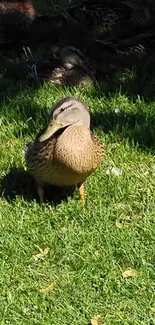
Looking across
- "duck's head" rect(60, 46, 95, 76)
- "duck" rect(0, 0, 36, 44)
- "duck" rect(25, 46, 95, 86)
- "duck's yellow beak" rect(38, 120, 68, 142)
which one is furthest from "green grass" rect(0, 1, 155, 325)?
"duck" rect(0, 0, 36, 44)

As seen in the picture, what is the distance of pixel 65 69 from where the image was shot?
22.2ft

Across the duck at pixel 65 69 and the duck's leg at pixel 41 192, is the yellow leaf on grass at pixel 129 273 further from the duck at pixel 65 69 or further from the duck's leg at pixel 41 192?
the duck at pixel 65 69

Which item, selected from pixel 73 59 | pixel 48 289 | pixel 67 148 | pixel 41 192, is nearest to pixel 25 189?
pixel 41 192

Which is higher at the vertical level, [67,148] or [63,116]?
[63,116]

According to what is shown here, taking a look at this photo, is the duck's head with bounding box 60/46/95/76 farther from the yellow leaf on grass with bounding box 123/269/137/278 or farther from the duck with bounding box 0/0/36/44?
the yellow leaf on grass with bounding box 123/269/137/278

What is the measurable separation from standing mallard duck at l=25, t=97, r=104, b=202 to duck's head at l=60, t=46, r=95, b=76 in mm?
2256

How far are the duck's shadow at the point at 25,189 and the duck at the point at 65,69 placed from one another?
1701 mm

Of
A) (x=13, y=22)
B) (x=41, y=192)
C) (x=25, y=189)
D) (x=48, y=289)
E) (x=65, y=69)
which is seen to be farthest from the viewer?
(x=13, y=22)

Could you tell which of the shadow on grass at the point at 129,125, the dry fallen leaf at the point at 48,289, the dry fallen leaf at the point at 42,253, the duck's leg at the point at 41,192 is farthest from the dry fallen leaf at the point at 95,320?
the shadow on grass at the point at 129,125

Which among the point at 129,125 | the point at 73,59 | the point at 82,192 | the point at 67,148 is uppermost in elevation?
the point at 67,148

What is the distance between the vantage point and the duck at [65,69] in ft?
22.0

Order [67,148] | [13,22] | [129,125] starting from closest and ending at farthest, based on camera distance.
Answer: [67,148] < [129,125] < [13,22]

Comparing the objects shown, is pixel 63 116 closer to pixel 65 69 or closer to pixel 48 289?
pixel 48 289

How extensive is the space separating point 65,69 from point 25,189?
2048 mm
